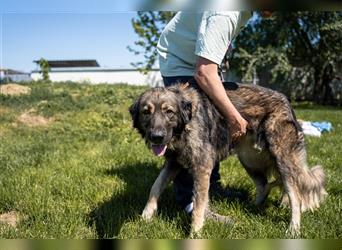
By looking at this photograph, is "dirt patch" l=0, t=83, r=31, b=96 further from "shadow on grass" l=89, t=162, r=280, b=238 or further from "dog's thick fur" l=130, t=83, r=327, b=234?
"dog's thick fur" l=130, t=83, r=327, b=234

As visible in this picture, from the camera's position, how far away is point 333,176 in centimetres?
527

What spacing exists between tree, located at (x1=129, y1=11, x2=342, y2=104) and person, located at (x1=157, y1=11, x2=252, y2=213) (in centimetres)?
1729

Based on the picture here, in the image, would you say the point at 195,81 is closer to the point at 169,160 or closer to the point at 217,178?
the point at 169,160

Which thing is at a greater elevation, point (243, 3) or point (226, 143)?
point (243, 3)

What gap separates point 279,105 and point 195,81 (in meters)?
0.88

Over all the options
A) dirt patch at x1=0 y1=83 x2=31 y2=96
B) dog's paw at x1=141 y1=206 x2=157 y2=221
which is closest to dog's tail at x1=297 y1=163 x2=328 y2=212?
dog's paw at x1=141 y1=206 x2=157 y2=221

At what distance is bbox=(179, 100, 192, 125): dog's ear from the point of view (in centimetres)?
376

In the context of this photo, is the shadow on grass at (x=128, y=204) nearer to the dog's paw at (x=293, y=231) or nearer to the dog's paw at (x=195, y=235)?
the dog's paw at (x=195, y=235)

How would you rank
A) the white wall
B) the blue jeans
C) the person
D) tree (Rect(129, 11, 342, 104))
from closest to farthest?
the person < the blue jeans < tree (Rect(129, 11, 342, 104)) < the white wall

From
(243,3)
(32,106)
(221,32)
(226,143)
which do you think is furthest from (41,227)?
(32,106)

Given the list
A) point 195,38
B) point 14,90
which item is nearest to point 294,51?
point 14,90

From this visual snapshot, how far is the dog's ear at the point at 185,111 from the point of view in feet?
12.3

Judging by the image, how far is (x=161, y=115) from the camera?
3650 mm

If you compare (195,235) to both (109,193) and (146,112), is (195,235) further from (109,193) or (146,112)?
(109,193)
